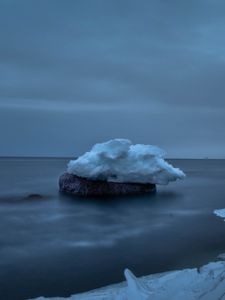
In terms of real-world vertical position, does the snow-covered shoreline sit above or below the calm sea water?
above

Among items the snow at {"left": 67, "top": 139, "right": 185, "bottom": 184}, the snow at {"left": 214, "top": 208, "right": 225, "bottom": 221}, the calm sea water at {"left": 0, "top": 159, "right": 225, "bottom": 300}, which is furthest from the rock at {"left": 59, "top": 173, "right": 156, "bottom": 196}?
the snow at {"left": 214, "top": 208, "right": 225, "bottom": 221}

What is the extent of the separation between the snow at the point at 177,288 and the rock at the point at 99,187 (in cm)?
1618

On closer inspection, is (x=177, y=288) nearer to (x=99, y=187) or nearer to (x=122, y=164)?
(x=122, y=164)

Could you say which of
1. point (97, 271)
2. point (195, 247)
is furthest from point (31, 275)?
point (195, 247)

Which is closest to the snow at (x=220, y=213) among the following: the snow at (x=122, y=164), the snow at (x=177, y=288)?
the snow at (x=122, y=164)

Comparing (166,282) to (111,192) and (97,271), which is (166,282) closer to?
(97,271)

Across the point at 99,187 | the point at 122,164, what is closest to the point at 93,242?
the point at 122,164

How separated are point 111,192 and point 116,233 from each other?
1002 centimetres

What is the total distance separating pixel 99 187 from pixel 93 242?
36.8 ft

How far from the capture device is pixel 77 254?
34.7 ft

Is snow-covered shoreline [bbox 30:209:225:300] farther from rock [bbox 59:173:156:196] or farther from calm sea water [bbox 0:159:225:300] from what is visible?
rock [bbox 59:173:156:196]

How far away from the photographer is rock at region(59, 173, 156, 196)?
76.3 ft

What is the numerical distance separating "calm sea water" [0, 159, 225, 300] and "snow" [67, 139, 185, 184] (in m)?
1.91

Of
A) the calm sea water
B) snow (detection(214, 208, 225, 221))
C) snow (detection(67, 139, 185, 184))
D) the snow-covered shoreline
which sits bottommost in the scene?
snow (detection(214, 208, 225, 221))
